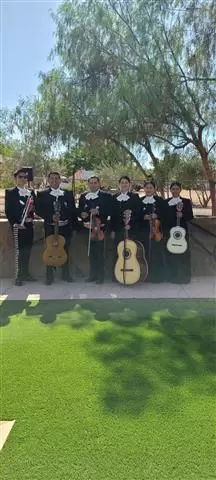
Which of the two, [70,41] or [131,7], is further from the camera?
[70,41]

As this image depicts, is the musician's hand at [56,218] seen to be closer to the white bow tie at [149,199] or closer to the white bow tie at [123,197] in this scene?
the white bow tie at [123,197]

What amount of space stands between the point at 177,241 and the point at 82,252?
133 centimetres

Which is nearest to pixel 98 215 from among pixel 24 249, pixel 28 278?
pixel 24 249

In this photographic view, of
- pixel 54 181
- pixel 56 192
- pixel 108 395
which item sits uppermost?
pixel 54 181

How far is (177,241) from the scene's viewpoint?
589 cm

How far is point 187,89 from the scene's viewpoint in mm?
8070

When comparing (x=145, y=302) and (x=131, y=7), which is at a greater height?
(x=131, y=7)

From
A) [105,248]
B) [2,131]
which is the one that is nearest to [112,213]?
[105,248]

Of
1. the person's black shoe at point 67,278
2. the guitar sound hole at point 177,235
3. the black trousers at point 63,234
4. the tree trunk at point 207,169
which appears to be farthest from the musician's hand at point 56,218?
the tree trunk at point 207,169

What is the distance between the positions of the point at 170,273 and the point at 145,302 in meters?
1.13

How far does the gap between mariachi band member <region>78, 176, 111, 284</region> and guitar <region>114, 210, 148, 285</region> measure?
0.27m

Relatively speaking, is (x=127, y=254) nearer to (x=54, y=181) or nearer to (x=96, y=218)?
(x=96, y=218)

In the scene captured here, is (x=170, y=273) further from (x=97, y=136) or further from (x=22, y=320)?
(x=97, y=136)

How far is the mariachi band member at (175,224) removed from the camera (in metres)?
5.86
